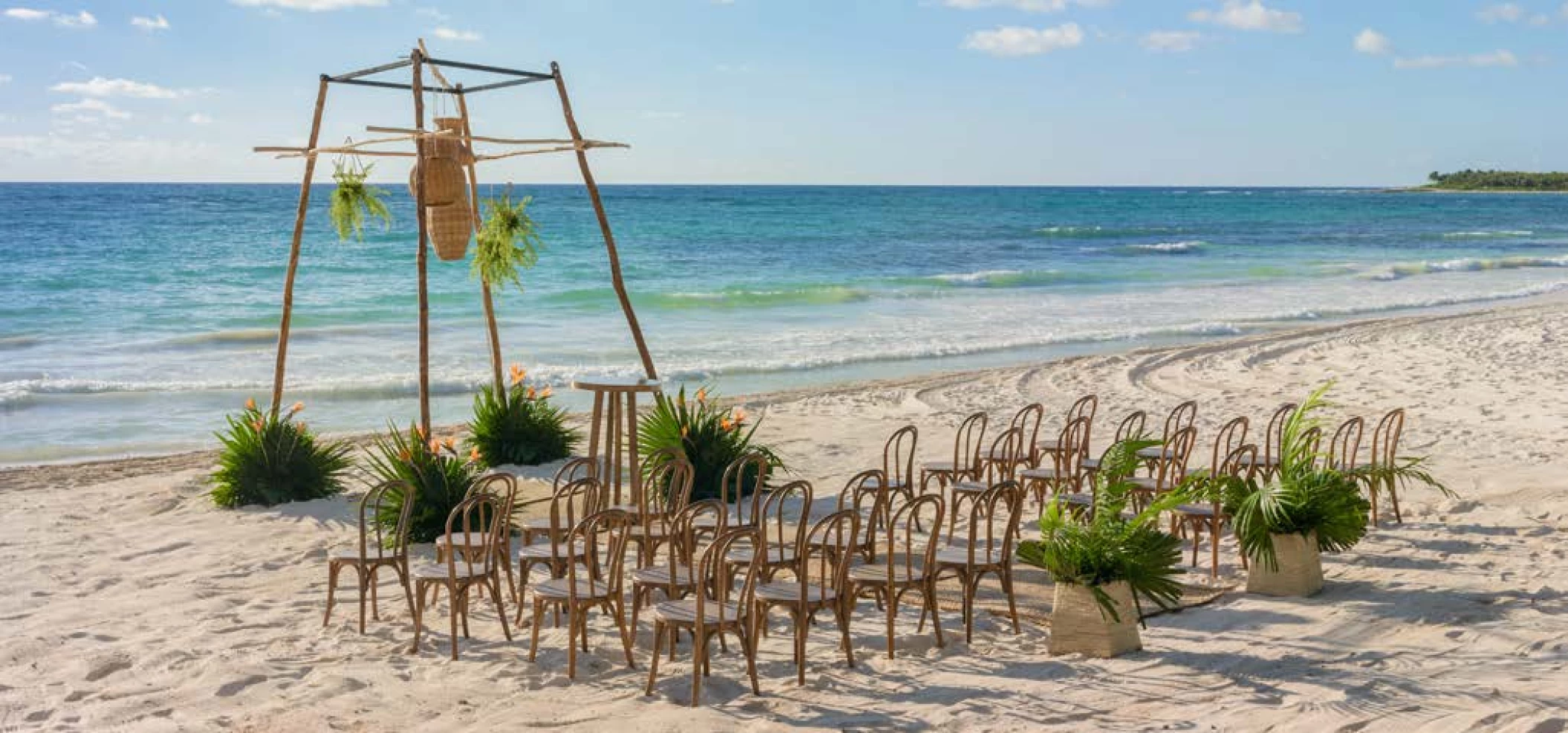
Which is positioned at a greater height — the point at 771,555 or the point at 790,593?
the point at 790,593

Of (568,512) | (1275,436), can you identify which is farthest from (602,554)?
(1275,436)

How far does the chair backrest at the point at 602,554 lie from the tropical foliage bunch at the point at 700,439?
62.9 inches

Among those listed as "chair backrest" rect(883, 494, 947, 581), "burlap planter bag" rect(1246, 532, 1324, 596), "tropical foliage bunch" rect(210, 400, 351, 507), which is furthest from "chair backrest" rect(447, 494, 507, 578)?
"burlap planter bag" rect(1246, 532, 1324, 596)

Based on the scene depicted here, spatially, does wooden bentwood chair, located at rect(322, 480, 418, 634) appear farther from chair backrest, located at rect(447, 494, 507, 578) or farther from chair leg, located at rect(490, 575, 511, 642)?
chair leg, located at rect(490, 575, 511, 642)

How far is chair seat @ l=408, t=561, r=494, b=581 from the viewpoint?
6.09 meters

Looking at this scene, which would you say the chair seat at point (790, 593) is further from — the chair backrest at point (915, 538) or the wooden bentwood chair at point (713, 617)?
the chair backrest at point (915, 538)

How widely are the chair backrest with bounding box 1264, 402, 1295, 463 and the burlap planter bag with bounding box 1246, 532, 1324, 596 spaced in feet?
2.66

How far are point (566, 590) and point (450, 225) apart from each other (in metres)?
3.59

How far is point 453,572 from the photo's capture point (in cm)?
592

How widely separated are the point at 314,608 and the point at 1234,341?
47.9 ft

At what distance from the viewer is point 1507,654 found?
5438 mm

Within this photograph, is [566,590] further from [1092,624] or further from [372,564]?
[1092,624]

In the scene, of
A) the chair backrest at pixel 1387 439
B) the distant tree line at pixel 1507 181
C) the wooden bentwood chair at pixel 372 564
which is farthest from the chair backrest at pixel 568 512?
the distant tree line at pixel 1507 181

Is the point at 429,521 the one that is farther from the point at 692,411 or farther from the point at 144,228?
the point at 144,228
